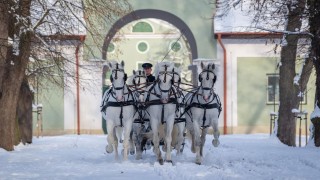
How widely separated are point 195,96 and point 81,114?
609 inches

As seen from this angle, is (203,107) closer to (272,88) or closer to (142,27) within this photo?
(272,88)

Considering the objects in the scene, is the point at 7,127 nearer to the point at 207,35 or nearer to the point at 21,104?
the point at 21,104

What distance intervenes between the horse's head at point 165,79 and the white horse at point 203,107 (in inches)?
33.3

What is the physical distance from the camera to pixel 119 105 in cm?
1297

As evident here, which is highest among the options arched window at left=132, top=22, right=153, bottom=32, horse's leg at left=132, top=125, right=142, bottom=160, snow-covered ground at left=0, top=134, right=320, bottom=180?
arched window at left=132, top=22, right=153, bottom=32

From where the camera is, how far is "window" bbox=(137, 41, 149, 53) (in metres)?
45.2

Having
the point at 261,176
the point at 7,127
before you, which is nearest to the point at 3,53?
the point at 7,127

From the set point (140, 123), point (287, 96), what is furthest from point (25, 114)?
point (287, 96)

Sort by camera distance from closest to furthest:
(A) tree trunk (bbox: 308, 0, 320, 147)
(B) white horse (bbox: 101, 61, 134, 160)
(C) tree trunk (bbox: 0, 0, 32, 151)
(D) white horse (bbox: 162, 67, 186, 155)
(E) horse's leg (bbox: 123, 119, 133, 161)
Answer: (D) white horse (bbox: 162, 67, 186, 155), (B) white horse (bbox: 101, 61, 134, 160), (E) horse's leg (bbox: 123, 119, 133, 161), (A) tree trunk (bbox: 308, 0, 320, 147), (C) tree trunk (bbox: 0, 0, 32, 151)

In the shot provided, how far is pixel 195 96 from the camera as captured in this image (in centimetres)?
1348

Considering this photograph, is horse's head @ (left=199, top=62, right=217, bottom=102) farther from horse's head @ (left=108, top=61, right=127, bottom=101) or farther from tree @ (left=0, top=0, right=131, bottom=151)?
tree @ (left=0, top=0, right=131, bottom=151)

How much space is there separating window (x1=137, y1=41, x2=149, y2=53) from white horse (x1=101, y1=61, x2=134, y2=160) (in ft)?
105

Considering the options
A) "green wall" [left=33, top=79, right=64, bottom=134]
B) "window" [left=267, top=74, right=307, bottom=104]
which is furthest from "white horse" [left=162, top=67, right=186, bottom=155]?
"window" [left=267, top=74, right=307, bottom=104]

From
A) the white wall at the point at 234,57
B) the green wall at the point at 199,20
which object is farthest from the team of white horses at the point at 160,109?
the white wall at the point at 234,57
